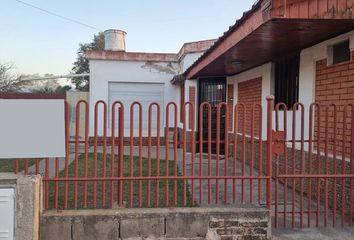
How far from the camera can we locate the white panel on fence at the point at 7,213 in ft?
Answer: 12.9

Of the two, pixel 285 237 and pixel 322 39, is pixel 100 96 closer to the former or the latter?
pixel 322 39

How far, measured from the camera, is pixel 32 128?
13.9 feet

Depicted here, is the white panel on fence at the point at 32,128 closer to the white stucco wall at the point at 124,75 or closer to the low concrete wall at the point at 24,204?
the low concrete wall at the point at 24,204

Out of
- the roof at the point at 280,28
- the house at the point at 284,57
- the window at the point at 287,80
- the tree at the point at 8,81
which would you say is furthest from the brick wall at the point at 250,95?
the tree at the point at 8,81

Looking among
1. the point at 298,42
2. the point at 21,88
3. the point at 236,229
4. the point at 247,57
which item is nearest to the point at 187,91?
the point at 247,57

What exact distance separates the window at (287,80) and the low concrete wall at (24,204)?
5.57 m

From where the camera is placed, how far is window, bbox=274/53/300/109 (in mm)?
7645

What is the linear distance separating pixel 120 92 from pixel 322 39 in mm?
10939

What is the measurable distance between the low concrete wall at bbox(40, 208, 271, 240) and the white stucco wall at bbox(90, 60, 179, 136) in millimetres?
11408

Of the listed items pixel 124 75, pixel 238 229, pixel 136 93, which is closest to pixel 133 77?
pixel 124 75

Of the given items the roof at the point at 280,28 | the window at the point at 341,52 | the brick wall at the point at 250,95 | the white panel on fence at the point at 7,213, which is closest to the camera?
the white panel on fence at the point at 7,213

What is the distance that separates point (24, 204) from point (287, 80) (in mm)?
6122

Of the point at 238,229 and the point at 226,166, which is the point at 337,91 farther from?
the point at 238,229

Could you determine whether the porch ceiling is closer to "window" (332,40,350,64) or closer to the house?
Result: the house
